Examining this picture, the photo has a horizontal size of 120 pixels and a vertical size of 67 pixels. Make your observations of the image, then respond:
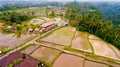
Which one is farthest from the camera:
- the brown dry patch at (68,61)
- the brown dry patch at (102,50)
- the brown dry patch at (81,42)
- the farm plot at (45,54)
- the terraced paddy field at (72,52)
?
the brown dry patch at (81,42)

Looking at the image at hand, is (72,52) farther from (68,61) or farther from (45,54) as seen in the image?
(45,54)

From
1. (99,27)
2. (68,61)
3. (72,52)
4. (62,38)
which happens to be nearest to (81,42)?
(62,38)

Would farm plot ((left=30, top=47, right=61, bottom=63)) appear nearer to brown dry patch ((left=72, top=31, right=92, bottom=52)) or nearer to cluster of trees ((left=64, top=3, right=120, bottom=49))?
brown dry patch ((left=72, top=31, right=92, bottom=52))

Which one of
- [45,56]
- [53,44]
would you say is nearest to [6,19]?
[53,44]

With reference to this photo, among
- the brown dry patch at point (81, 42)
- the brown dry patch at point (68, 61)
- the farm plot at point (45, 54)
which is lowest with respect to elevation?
the brown dry patch at point (68, 61)

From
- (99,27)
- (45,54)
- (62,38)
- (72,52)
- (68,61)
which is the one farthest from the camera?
(99,27)

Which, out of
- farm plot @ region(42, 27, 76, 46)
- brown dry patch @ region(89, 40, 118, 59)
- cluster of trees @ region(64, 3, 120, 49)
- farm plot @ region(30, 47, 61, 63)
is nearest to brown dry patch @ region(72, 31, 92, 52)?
farm plot @ region(42, 27, 76, 46)

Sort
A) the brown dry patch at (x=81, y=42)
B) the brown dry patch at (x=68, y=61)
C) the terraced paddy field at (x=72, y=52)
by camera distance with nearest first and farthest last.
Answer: the brown dry patch at (x=68, y=61) < the terraced paddy field at (x=72, y=52) < the brown dry patch at (x=81, y=42)

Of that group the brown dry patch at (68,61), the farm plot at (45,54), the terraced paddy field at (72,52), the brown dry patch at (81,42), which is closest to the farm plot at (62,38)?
the terraced paddy field at (72,52)

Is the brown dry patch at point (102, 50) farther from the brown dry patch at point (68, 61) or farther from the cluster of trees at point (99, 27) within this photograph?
the brown dry patch at point (68, 61)
